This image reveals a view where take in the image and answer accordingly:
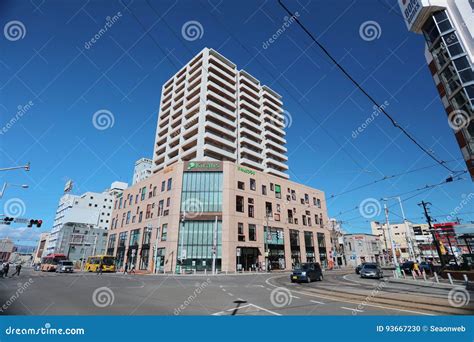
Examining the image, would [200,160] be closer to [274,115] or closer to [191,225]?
[191,225]

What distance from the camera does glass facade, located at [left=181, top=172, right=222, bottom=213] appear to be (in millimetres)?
40094

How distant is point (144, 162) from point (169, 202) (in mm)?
60953

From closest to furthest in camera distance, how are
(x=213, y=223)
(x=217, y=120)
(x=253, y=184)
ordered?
(x=213, y=223)
(x=253, y=184)
(x=217, y=120)

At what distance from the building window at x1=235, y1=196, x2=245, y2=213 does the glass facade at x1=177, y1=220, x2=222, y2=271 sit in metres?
4.11

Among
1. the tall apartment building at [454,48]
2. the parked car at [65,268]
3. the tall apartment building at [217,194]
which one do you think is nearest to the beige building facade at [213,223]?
the tall apartment building at [217,194]

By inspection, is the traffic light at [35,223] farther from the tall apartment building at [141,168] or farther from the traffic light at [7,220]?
the tall apartment building at [141,168]

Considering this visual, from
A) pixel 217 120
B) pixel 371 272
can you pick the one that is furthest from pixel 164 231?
pixel 371 272

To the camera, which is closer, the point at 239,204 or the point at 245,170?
the point at 239,204

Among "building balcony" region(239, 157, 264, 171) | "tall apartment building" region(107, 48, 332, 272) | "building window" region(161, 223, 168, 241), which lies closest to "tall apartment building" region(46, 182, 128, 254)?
"tall apartment building" region(107, 48, 332, 272)

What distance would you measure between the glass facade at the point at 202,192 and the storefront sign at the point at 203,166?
2.29ft

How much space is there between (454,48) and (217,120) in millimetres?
39612

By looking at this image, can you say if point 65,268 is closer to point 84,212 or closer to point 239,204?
point 239,204

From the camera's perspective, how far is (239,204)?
1646 inches

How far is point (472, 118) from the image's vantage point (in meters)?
20.2
